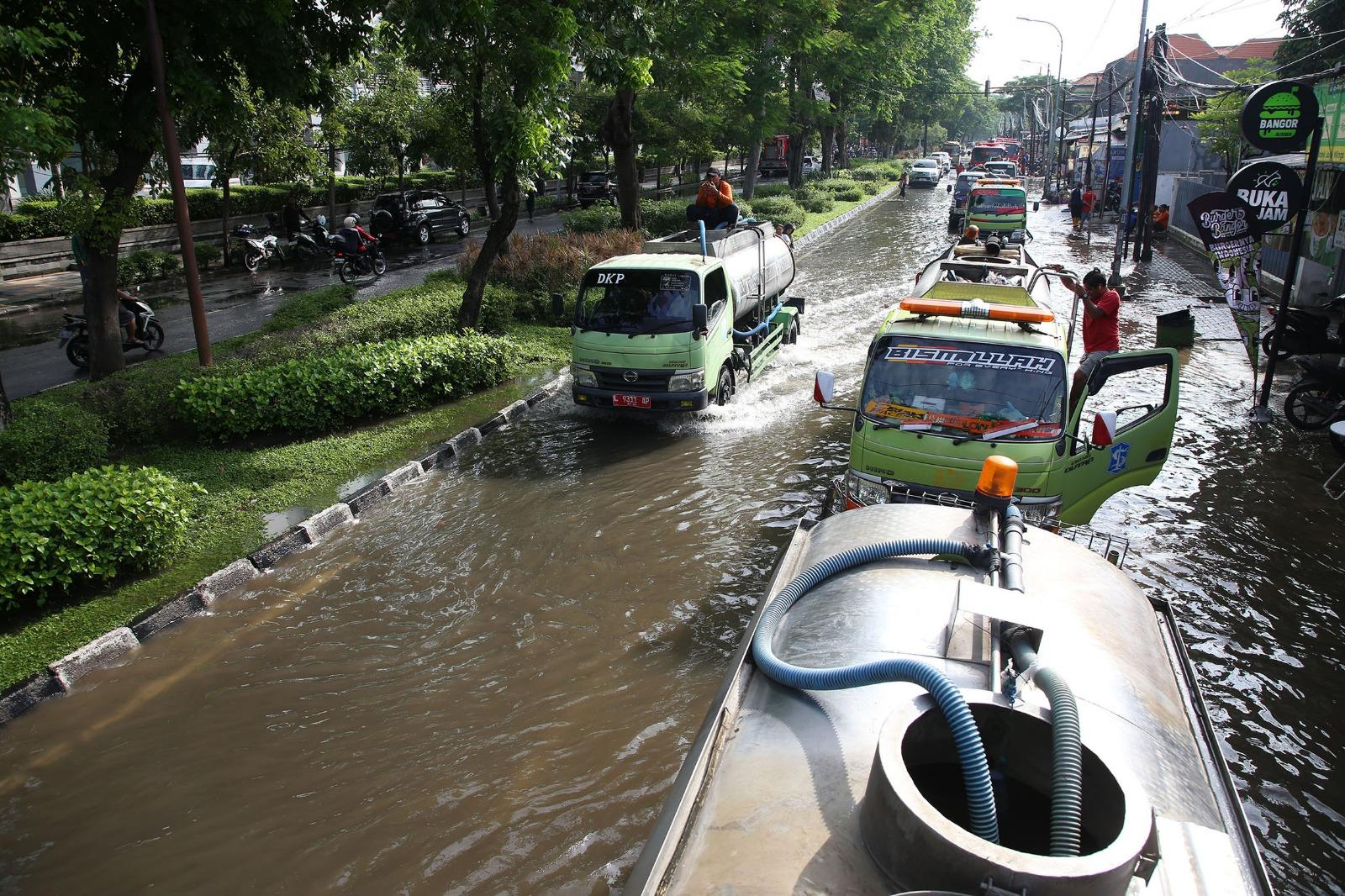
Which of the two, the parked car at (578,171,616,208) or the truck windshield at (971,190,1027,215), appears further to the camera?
the parked car at (578,171,616,208)

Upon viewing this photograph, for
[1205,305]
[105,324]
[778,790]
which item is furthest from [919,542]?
[1205,305]

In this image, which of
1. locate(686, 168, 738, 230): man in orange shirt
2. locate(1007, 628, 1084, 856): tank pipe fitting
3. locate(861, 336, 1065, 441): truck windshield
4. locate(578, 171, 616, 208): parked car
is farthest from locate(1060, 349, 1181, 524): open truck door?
locate(578, 171, 616, 208): parked car

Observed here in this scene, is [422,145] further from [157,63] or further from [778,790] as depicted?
[778,790]

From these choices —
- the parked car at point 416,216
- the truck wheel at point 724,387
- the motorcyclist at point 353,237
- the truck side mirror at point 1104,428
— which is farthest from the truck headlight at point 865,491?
the parked car at point 416,216

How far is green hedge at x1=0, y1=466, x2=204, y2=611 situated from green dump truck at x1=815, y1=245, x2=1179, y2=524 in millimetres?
5945

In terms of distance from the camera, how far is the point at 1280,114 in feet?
34.4

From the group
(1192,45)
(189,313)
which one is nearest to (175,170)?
(189,313)

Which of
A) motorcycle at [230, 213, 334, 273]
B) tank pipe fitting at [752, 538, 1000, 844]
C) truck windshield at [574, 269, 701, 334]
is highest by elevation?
motorcycle at [230, 213, 334, 273]

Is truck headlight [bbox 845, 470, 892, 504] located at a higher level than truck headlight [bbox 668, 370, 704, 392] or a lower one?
lower

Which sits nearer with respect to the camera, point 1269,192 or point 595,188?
point 1269,192

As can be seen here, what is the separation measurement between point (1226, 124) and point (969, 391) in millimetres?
22193

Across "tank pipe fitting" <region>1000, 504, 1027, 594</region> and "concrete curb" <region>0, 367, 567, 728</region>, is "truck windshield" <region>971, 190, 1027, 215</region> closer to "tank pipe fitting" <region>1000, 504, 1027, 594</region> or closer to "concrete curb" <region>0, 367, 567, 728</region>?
"concrete curb" <region>0, 367, 567, 728</region>

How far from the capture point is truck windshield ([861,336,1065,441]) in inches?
265

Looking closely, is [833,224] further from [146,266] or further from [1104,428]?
[1104,428]
